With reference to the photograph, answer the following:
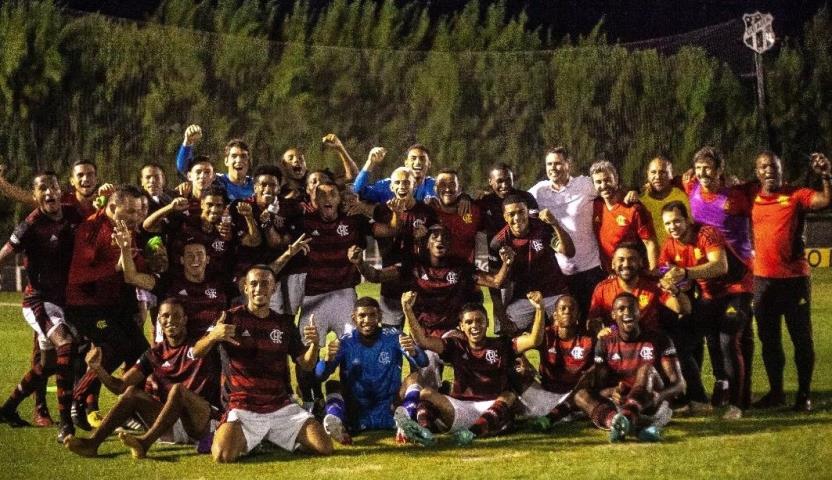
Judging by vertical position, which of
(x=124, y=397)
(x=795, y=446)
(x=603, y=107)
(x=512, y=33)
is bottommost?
(x=795, y=446)

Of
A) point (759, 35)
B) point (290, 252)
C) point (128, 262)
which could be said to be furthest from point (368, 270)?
point (759, 35)

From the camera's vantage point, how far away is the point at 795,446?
29.9ft

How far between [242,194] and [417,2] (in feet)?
96.0

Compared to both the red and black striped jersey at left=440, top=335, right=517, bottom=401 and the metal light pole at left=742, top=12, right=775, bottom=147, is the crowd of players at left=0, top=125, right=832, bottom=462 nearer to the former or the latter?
the red and black striped jersey at left=440, top=335, right=517, bottom=401

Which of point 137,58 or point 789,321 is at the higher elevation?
point 137,58

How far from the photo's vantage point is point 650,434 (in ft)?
30.6

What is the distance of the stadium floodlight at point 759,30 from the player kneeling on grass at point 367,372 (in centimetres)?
2731

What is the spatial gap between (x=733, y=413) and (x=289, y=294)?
146 inches

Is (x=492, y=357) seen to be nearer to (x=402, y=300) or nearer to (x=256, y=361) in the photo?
(x=402, y=300)

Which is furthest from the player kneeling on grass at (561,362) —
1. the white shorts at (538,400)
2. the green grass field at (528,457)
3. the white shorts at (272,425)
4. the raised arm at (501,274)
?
the white shorts at (272,425)

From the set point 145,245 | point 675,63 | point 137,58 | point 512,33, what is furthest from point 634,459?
point 512,33

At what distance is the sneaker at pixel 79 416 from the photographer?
1041cm

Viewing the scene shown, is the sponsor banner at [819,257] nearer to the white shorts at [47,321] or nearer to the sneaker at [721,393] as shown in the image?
the sneaker at [721,393]

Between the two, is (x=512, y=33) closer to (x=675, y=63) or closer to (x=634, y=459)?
(x=675, y=63)
